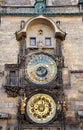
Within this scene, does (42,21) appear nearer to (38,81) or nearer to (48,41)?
(48,41)

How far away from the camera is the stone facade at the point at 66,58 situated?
10.8m

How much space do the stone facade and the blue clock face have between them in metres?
0.45

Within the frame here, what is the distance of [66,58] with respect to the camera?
38.6 feet

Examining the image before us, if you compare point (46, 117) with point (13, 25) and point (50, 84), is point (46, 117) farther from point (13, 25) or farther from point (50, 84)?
point (13, 25)

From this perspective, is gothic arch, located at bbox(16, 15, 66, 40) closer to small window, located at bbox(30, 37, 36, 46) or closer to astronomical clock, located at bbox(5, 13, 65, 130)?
astronomical clock, located at bbox(5, 13, 65, 130)

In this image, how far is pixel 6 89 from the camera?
1111cm

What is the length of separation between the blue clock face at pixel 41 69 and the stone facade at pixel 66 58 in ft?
1.47

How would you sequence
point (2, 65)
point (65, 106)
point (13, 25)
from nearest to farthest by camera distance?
point (65, 106)
point (2, 65)
point (13, 25)

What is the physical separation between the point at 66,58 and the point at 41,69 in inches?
39.0

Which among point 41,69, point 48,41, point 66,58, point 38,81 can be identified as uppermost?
point 48,41

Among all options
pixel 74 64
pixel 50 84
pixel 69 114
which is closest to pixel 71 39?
pixel 74 64

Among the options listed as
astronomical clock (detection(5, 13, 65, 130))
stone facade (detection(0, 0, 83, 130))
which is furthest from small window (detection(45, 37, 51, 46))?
stone facade (detection(0, 0, 83, 130))

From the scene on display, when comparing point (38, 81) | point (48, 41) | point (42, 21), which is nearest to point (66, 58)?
point (48, 41)

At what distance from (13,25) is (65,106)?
367 cm
